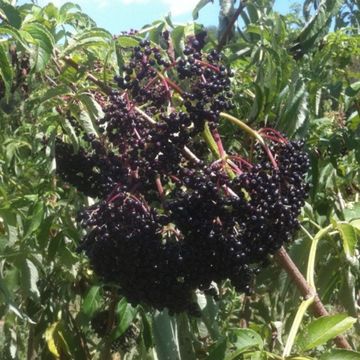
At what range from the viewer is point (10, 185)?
3029mm

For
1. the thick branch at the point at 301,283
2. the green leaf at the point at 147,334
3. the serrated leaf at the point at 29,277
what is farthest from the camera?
the serrated leaf at the point at 29,277

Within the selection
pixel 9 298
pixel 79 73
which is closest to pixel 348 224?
pixel 79 73

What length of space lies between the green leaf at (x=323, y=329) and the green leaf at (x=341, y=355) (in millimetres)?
54

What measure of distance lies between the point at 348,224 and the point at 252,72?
38.4 inches

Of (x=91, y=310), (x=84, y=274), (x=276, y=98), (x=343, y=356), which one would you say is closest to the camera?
(x=343, y=356)

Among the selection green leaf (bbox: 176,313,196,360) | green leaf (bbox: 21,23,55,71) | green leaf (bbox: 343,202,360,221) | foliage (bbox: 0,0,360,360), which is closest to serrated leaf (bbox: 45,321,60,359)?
foliage (bbox: 0,0,360,360)

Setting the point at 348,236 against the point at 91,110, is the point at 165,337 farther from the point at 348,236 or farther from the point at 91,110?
the point at 91,110

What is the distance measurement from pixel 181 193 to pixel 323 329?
451 mm

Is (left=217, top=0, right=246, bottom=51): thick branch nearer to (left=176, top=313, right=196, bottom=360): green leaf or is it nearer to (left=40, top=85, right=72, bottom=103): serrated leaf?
(left=40, top=85, right=72, bottom=103): serrated leaf

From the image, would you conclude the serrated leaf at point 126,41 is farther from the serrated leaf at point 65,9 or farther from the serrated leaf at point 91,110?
the serrated leaf at point 65,9

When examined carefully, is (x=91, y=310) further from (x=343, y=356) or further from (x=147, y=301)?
(x=343, y=356)

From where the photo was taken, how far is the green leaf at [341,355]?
1.37 metres

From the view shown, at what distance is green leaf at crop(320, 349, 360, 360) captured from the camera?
1369 millimetres

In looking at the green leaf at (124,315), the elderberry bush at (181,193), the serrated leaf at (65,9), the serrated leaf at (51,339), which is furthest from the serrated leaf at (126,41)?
the serrated leaf at (51,339)
